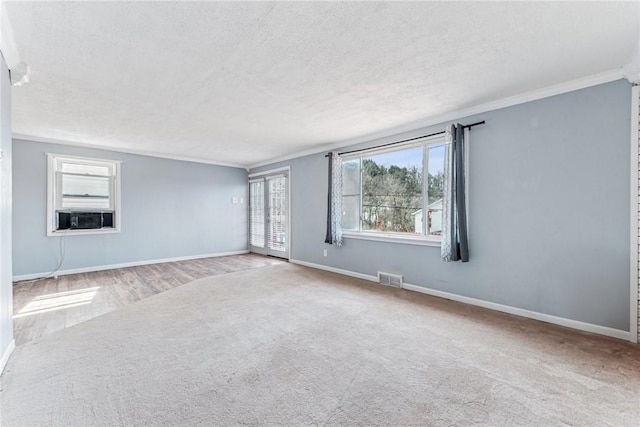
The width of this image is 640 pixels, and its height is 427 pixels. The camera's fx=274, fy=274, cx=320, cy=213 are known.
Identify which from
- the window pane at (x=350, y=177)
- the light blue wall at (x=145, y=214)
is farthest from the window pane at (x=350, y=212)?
the light blue wall at (x=145, y=214)

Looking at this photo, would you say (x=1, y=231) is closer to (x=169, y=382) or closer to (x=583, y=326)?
(x=169, y=382)

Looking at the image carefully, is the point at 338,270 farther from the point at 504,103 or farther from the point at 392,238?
the point at 504,103

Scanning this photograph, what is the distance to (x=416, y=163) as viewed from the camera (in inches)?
163

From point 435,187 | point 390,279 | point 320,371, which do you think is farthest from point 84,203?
point 435,187

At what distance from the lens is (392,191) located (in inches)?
176

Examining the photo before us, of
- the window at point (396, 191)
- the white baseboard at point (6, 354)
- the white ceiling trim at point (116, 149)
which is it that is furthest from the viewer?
the white ceiling trim at point (116, 149)

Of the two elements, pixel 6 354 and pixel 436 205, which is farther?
pixel 436 205

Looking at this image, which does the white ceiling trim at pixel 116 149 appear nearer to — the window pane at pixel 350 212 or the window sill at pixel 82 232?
the window sill at pixel 82 232

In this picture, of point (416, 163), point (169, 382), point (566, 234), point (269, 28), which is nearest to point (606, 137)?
point (566, 234)

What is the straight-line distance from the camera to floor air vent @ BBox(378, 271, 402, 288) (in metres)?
4.26

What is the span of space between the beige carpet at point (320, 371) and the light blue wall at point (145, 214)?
306 centimetres

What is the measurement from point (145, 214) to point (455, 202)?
604cm

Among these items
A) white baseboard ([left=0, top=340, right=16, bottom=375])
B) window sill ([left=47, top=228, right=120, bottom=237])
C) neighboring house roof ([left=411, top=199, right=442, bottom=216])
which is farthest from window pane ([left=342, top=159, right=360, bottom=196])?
window sill ([left=47, top=228, right=120, bottom=237])

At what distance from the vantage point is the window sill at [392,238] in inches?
153
